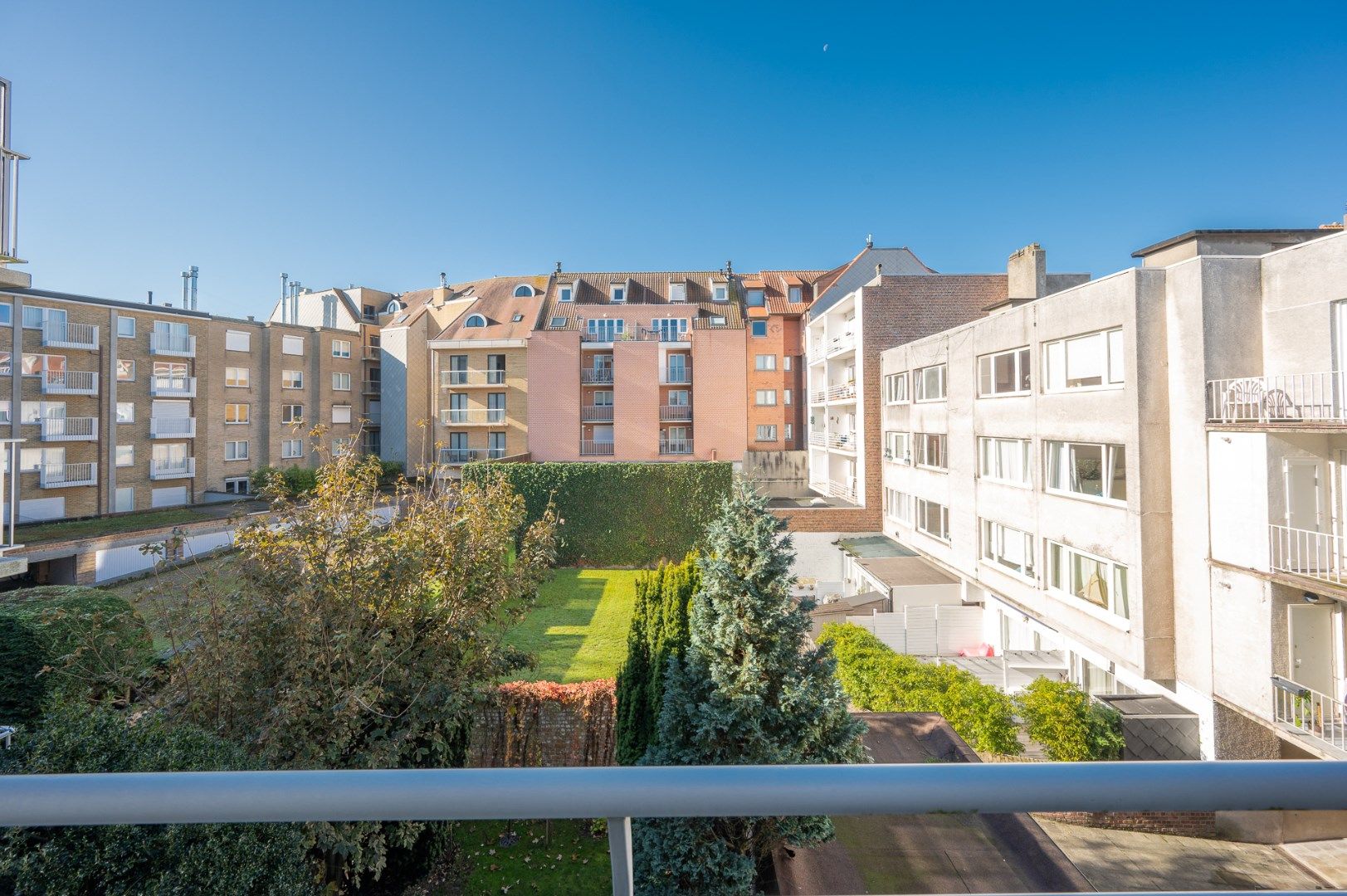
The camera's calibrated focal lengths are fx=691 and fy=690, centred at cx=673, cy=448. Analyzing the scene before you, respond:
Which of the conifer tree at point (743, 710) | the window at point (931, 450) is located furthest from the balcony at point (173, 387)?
the conifer tree at point (743, 710)

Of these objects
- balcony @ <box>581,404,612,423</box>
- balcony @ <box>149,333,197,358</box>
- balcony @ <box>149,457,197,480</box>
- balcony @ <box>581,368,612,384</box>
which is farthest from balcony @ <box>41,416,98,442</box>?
balcony @ <box>581,368,612,384</box>

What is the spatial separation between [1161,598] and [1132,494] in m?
1.96

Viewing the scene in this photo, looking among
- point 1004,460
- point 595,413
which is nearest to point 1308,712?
point 1004,460

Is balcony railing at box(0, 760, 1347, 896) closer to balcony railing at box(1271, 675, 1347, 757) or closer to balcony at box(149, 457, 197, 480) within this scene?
balcony railing at box(1271, 675, 1347, 757)

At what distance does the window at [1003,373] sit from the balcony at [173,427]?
128ft

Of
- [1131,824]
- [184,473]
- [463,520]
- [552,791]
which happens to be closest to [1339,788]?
[552,791]

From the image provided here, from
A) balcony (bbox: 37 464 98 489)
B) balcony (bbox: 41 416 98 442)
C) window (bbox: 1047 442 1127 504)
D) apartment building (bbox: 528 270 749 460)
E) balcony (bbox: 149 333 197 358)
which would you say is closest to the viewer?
window (bbox: 1047 442 1127 504)

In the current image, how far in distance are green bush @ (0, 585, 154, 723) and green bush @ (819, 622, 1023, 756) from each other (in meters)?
9.59

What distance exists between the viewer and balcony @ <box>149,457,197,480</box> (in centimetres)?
3569

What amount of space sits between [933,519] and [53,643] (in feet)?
69.6

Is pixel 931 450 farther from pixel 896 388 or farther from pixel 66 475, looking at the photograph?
pixel 66 475

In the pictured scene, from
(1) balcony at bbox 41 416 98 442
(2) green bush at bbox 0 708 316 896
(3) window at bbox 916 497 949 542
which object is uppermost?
(1) balcony at bbox 41 416 98 442

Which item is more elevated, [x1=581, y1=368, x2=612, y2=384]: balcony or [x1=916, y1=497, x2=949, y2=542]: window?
[x1=581, y1=368, x2=612, y2=384]: balcony

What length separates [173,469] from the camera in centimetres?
3666
